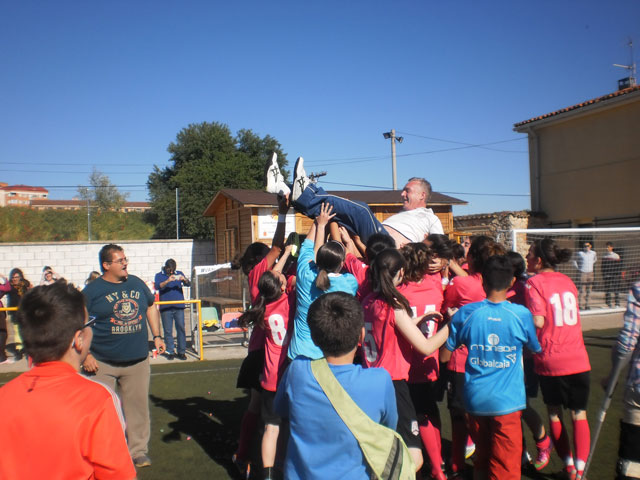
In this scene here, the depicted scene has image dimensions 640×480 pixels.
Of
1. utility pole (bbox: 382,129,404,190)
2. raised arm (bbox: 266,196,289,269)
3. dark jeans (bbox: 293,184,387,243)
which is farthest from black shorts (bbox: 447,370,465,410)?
utility pole (bbox: 382,129,404,190)

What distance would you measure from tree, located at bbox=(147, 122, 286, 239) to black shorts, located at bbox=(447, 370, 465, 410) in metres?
35.9

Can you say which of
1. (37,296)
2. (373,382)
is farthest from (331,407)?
(37,296)

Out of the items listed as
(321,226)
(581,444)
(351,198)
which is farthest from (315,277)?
(351,198)

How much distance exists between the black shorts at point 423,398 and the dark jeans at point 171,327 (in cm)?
749

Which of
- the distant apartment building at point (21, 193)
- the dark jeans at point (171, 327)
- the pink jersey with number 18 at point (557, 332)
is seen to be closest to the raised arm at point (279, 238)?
the pink jersey with number 18 at point (557, 332)

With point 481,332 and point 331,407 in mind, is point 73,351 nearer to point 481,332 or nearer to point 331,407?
point 331,407

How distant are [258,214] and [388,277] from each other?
51.9ft

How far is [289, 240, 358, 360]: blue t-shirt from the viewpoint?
4041 mm

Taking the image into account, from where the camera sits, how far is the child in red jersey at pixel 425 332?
4109 mm

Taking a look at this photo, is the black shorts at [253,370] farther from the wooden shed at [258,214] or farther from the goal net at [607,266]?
the wooden shed at [258,214]

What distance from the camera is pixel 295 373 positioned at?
2.46 m

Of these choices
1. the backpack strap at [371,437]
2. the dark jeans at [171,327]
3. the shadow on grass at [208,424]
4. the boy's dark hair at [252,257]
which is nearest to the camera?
the backpack strap at [371,437]

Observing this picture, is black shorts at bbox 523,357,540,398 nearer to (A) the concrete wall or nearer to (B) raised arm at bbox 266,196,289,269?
(B) raised arm at bbox 266,196,289,269

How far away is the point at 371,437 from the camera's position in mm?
2305
